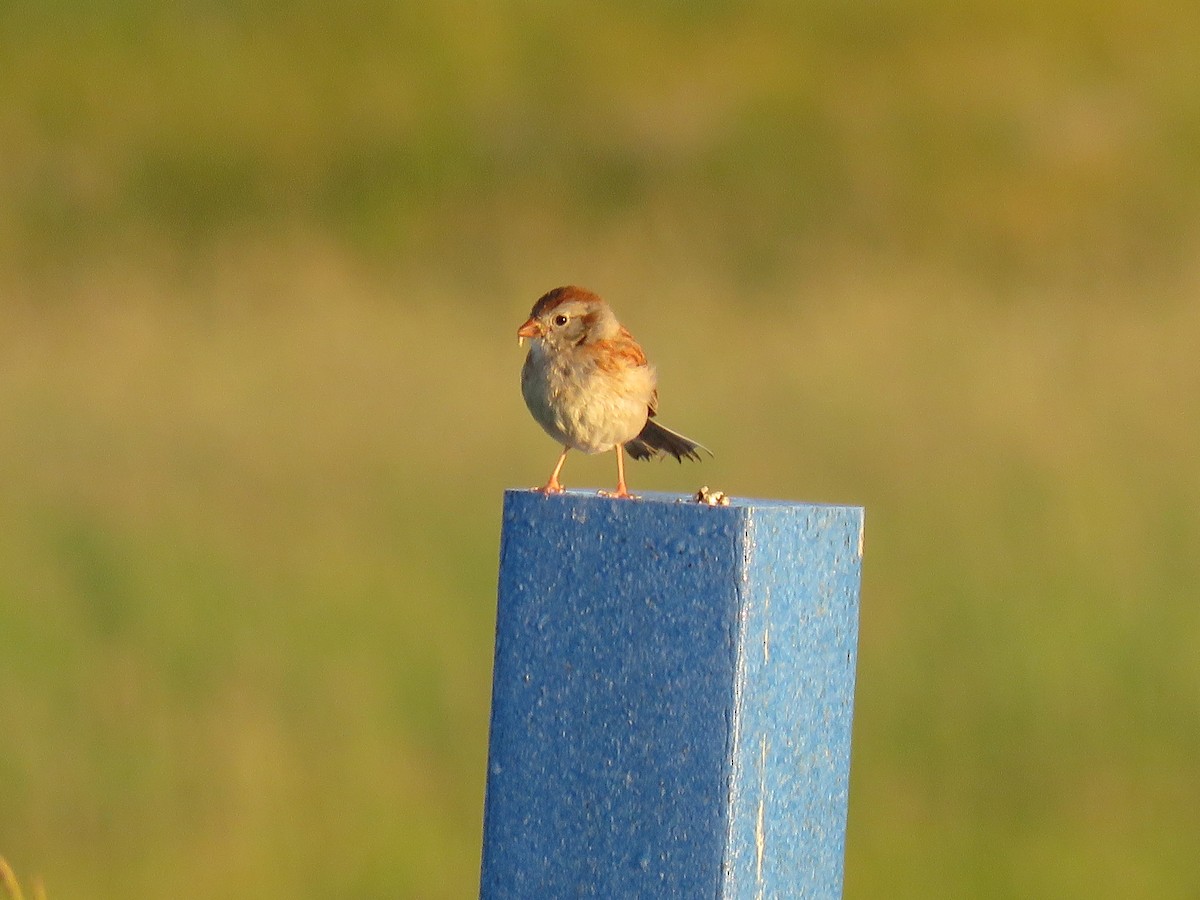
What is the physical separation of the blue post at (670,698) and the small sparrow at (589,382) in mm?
1418

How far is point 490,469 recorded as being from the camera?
9.83 meters

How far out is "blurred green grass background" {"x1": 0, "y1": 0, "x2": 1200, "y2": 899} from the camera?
27.1 ft

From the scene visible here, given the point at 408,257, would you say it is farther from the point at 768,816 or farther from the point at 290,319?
the point at 768,816

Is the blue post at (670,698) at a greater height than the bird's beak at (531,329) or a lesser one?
lesser

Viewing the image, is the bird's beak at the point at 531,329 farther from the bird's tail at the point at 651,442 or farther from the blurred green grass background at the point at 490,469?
the blurred green grass background at the point at 490,469

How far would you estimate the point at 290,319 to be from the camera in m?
12.3

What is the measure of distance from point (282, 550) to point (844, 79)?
13465mm

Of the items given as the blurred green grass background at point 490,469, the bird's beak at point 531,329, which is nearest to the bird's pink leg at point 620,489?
the bird's beak at point 531,329

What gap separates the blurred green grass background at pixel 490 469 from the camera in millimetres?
8258

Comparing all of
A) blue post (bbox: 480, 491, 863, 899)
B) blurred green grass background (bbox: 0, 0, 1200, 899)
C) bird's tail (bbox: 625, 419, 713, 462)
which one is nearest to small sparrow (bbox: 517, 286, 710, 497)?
bird's tail (bbox: 625, 419, 713, 462)

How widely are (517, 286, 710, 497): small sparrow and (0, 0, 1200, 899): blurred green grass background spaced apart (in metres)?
3.38

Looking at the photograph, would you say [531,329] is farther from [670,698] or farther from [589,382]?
[670,698]

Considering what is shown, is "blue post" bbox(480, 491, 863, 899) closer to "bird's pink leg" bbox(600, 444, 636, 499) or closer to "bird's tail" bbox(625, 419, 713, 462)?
"bird's pink leg" bbox(600, 444, 636, 499)

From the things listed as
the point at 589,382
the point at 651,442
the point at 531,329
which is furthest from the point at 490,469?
the point at 589,382
